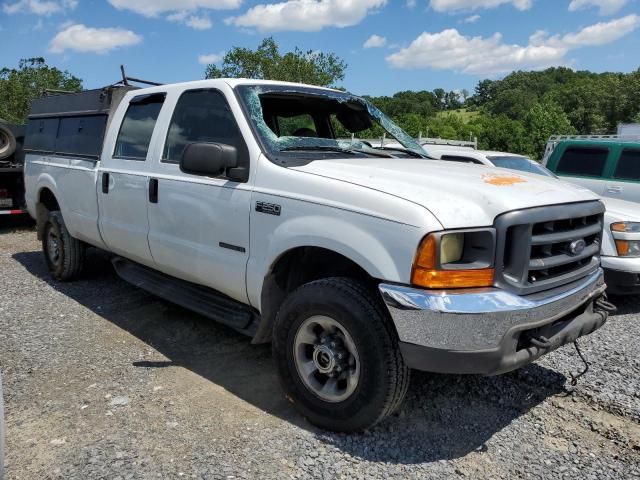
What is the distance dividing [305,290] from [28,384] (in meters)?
2.09

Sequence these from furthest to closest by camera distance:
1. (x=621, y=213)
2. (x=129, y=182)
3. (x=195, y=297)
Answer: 1. (x=621, y=213)
2. (x=129, y=182)
3. (x=195, y=297)

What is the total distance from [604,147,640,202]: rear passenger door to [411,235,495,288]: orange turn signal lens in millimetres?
6709

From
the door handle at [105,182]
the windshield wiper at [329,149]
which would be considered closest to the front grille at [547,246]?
the windshield wiper at [329,149]

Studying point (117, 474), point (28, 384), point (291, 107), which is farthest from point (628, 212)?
point (28, 384)

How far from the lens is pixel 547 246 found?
9.47ft

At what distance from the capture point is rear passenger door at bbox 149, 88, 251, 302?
3.53 metres

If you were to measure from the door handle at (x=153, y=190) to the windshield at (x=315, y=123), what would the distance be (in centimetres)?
100

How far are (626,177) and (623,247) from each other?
3.58 m

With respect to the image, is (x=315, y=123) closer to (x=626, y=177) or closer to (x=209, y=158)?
(x=209, y=158)

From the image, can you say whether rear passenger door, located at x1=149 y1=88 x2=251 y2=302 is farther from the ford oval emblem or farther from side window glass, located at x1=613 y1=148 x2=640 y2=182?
side window glass, located at x1=613 y1=148 x2=640 y2=182

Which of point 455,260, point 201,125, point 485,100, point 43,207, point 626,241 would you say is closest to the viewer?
point 455,260

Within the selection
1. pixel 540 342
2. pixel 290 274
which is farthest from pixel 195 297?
pixel 540 342

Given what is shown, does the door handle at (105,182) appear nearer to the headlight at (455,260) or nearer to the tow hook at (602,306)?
the headlight at (455,260)

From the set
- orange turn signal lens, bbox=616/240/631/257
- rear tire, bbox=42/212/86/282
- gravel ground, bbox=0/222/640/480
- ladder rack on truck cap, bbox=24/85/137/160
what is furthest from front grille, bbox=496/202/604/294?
rear tire, bbox=42/212/86/282
